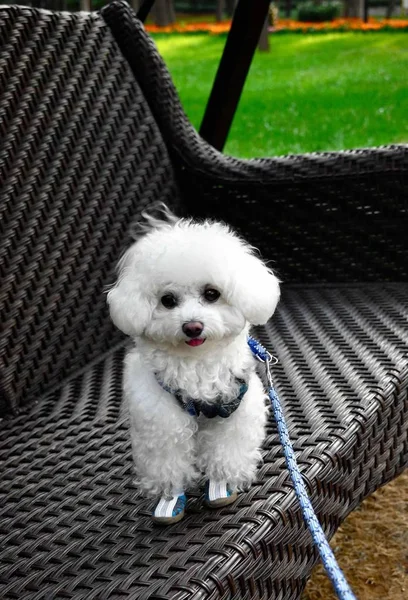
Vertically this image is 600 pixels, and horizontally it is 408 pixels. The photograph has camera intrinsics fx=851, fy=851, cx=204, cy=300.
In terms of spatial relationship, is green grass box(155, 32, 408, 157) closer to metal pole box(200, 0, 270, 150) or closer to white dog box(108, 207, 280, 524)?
metal pole box(200, 0, 270, 150)

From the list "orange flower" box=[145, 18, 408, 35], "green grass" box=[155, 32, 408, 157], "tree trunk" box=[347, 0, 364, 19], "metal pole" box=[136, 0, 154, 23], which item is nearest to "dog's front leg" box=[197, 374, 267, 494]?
"metal pole" box=[136, 0, 154, 23]

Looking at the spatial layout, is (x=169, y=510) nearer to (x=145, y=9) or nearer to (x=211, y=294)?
(x=211, y=294)

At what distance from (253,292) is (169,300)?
128 mm

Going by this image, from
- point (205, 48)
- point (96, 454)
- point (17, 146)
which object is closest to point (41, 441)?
point (96, 454)

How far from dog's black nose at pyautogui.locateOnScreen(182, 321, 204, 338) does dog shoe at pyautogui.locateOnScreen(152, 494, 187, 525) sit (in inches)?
11.8

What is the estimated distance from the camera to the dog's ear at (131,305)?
4.17ft

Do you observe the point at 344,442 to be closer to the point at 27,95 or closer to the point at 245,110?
the point at 27,95

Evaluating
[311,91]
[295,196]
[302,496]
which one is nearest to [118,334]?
[295,196]

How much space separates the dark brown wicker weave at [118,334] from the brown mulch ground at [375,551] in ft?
1.78

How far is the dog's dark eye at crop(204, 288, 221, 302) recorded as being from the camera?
1.29 m

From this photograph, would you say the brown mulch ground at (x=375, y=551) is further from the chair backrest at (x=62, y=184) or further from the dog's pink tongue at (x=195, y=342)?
the dog's pink tongue at (x=195, y=342)

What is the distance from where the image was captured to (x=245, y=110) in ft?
28.7

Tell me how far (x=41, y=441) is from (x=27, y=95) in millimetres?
967

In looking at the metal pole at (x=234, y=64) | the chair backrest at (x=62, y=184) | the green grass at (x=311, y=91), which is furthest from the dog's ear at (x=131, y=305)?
the green grass at (x=311, y=91)
